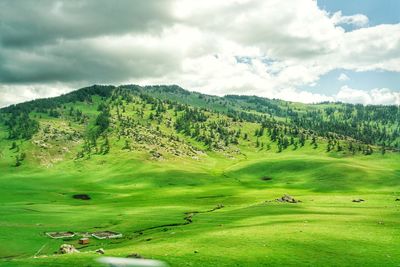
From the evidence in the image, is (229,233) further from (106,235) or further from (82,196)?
(82,196)

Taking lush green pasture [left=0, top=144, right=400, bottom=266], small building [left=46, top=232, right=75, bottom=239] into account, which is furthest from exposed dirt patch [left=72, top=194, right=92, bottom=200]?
small building [left=46, top=232, right=75, bottom=239]

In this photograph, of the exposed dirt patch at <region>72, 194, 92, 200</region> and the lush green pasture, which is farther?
the exposed dirt patch at <region>72, 194, 92, 200</region>

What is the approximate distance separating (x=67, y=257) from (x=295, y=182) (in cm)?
15439

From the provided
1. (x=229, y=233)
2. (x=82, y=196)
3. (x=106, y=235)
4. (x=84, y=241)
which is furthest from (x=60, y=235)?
(x=82, y=196)

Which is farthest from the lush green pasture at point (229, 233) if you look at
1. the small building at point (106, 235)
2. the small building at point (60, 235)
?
A: the small building at point (106, 235)

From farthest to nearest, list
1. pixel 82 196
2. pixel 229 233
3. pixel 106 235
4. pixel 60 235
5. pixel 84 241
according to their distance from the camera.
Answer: pixel 82 196 < pixel 60 235 < pixel 106 235 < pixel 84 241 < pixel 229 233

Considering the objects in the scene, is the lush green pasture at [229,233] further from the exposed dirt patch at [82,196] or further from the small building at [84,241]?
the exposed dirt patch at [82,196]

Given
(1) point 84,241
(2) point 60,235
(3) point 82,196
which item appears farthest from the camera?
(3) point 82,196

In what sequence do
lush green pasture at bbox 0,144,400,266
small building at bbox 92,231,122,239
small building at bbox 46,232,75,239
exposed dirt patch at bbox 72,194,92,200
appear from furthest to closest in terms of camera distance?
exposed dirt patch at bbox 72,194,92,200 < small building at bbox 46,232,75,239 < small building at bbox 92,231,122,239 < lush green pasture at bbox 0,144,400,266

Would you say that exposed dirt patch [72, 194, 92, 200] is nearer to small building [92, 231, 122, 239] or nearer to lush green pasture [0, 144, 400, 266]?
lush green pasture [0, 144, 400, 266]

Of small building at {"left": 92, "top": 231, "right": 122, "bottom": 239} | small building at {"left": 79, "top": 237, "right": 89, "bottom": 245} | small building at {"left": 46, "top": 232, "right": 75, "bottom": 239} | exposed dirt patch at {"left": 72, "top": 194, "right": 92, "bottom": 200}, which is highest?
small building at {"left": 79, "top": 237, "right": 89, "bottom": 245}

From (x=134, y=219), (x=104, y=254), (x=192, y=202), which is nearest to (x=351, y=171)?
(x=192, y=202)

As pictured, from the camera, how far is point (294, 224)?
211 ft

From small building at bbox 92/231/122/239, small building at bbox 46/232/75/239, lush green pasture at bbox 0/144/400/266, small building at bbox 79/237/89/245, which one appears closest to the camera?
lush green pasture at bbox 0/144/400/266
